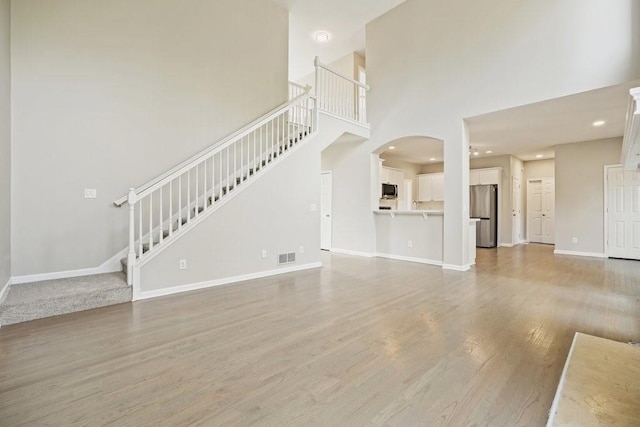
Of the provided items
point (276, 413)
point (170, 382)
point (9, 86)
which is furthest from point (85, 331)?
point (9, 86)

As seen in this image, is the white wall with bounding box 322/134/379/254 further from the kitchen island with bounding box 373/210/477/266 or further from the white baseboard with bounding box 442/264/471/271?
the white baseboard with bounding box 442/264/471/271

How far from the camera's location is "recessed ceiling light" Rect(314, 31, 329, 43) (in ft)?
24.0

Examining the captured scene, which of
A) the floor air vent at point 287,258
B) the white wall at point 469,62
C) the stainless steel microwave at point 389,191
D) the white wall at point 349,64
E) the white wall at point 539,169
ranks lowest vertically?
the floor air vent at point 287,258

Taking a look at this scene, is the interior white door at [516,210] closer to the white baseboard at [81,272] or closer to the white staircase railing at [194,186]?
the white staircase railing at [194,186]

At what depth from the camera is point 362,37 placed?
769 centimetres

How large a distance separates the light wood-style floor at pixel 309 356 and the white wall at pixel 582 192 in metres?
3.56

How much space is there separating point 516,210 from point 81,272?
10.9 meters

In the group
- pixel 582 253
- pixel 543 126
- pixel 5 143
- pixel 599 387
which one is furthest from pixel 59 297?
pixel 582 253

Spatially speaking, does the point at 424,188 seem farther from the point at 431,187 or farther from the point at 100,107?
the point at 100,107

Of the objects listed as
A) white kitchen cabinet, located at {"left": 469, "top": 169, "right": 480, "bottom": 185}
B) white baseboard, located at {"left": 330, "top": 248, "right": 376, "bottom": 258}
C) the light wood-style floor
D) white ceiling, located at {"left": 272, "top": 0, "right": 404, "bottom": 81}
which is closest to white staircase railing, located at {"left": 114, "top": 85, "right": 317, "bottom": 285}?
the light wood-style floor

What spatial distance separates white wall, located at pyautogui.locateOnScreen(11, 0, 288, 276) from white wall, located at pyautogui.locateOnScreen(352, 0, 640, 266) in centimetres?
336

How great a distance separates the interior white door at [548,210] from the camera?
9.53 metres

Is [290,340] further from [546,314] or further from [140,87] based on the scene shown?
[140,87]

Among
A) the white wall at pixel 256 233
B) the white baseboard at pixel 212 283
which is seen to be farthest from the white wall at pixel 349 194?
the white baseboard at pixel 212 283
